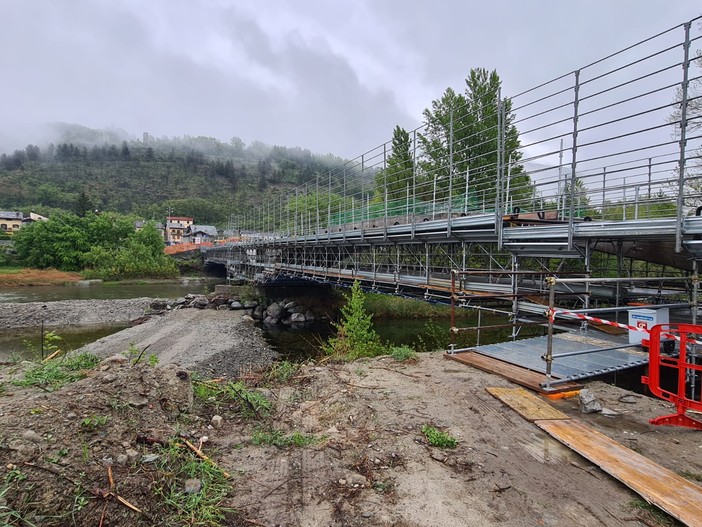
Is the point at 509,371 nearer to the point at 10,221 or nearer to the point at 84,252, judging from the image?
the point at 84,252

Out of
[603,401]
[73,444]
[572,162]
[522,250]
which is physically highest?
[572,162]

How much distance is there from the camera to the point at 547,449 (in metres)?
3.55

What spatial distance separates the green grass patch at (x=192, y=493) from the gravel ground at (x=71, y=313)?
24403 millimetres

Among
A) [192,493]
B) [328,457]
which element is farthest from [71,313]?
[328,457]

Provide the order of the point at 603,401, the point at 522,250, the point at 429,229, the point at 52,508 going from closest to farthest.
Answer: the point at 52,508 → the point at 603,401 → the point at 522,250 → the point at 429,229

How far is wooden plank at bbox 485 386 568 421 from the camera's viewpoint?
4.21 m

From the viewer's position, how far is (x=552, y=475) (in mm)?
3135

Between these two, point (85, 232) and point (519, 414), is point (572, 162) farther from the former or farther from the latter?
point (85, 232)

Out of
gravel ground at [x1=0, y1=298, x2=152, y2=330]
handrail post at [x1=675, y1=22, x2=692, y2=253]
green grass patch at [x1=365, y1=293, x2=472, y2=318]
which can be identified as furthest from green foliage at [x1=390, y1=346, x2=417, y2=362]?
gravel ground at [x1=0, y1=298, x2=152, y2=330]

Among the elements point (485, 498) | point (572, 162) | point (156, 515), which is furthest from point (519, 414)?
point (572, 162)

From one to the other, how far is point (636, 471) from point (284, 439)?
10.7 ft

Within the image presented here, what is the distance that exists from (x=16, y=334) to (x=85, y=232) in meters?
45.1

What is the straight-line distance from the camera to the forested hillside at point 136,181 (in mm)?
118688

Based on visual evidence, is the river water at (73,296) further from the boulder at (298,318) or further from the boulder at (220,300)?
the boulder at (298,318)
